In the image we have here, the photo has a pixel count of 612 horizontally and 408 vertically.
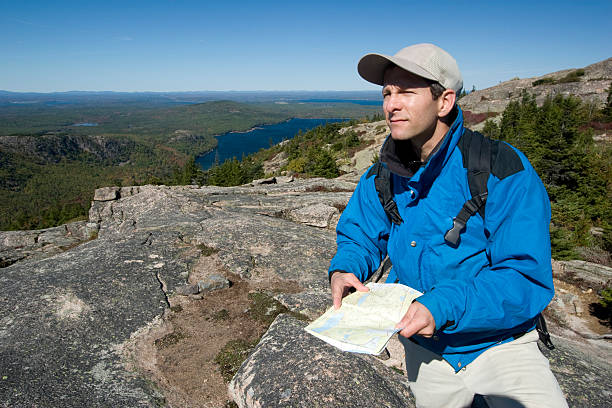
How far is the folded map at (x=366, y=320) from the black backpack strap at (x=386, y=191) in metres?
0.58

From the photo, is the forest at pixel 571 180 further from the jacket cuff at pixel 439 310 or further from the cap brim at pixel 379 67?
the jacket cuff at pixel 439 310

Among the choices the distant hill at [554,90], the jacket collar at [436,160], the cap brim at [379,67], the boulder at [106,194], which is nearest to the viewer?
the cap brim at [379,67]

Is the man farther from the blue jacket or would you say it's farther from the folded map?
the folded map

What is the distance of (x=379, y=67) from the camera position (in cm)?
274

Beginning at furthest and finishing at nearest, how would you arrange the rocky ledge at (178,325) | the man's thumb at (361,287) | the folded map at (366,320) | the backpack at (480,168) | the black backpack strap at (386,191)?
1. the rocky ledge at (178,325)
2. the black backpack strap at (386,191)
3. the man's thumb at (361,287)
4. the backpack at (480,168)
5. the folded map at (366,320)

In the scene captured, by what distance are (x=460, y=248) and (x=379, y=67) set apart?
1.59 m

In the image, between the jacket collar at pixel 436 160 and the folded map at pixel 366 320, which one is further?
the jacket collar at pixel 436 160

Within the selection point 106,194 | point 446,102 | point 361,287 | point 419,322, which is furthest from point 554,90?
point 419,322

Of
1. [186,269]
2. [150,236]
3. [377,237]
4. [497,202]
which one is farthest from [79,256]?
[497,202]

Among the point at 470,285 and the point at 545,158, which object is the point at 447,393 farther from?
the point at 545,158

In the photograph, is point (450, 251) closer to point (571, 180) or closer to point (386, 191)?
point (386, 191)

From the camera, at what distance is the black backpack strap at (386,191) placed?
9.18ft

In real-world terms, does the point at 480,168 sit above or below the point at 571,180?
above

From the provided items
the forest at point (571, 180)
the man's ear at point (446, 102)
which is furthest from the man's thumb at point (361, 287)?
the forest at point (571, 180)
